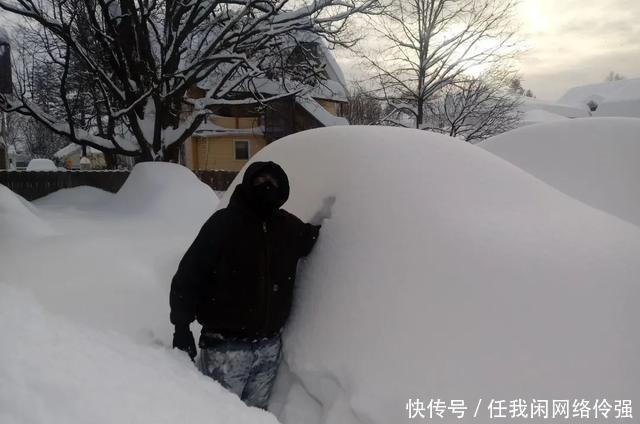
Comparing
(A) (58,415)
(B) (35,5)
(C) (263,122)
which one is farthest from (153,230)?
(C) (263,122)

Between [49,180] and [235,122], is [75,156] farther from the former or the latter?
[49,180]

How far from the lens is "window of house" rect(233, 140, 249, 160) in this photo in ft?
77.9

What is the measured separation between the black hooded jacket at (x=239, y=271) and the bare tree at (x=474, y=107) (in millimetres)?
→ 12792

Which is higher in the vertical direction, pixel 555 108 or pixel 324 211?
pixel 555 108

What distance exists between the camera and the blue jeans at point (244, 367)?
2150 millimetres

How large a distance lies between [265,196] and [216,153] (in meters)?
22.6

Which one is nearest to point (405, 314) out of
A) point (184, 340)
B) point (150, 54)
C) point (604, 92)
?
point (184, 340)

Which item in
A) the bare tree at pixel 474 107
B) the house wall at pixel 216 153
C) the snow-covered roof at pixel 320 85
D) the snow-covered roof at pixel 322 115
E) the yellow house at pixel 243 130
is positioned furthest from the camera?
the house wall at pixel 216 153

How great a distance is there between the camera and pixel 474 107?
14828 mm

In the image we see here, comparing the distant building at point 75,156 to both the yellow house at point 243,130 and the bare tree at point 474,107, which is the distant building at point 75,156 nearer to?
the yellow house at point 243,130

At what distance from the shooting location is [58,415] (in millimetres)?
1104

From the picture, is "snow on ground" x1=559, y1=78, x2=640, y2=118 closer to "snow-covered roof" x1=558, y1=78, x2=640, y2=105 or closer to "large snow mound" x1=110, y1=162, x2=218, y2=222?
"snow-covered roof" x1=558, y1=78, x2=640, y2=105

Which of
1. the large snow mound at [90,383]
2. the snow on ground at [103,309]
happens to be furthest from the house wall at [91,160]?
the large snow mound at [90,383]

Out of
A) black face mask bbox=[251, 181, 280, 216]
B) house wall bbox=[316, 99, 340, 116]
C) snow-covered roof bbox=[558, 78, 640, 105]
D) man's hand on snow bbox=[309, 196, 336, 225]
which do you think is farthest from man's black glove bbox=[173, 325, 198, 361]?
snow-covered roof bbox=[558, 78, 640, 105]
